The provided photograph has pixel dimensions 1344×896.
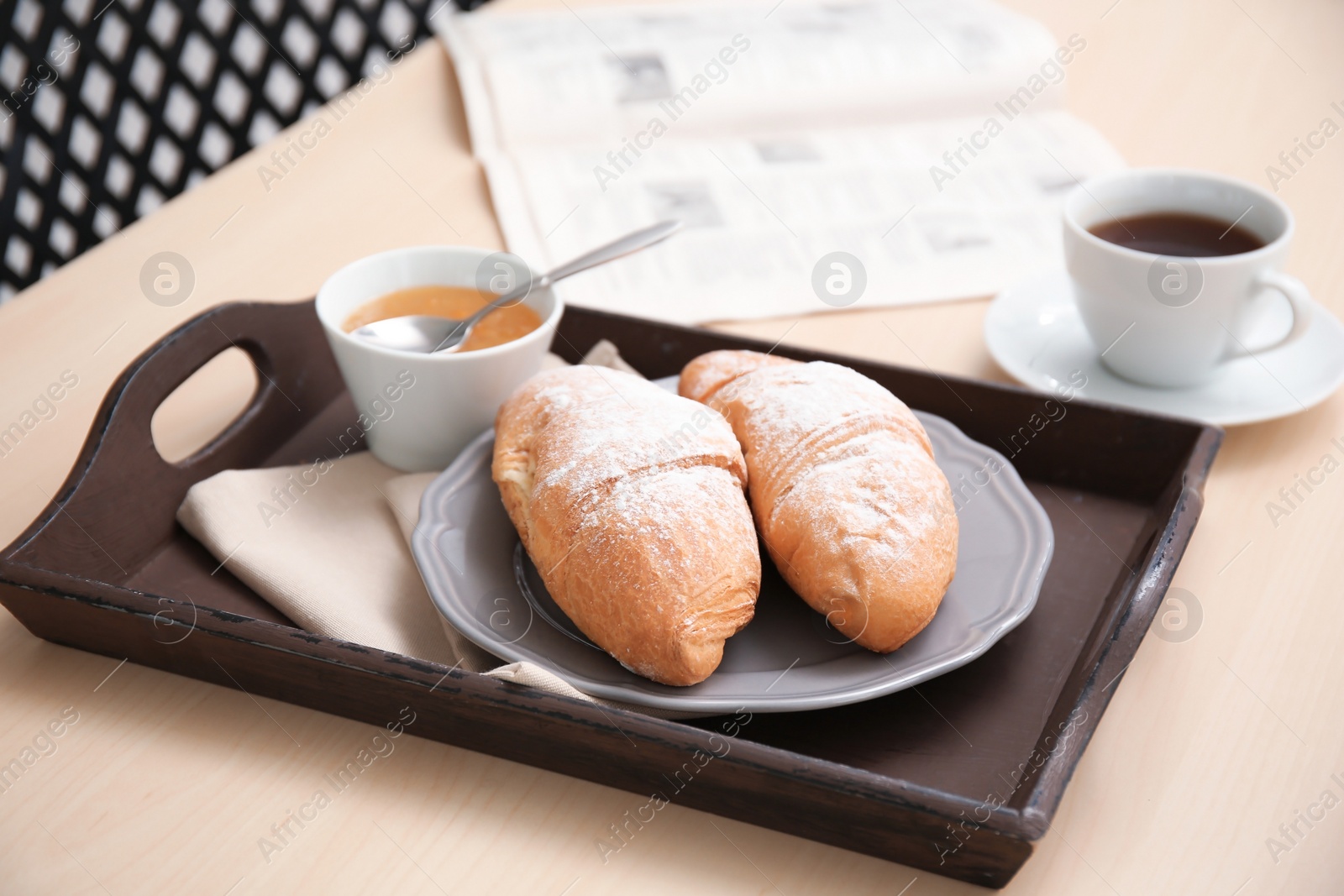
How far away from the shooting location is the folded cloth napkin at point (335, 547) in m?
0.69

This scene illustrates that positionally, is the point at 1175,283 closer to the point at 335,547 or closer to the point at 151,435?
the point at 335,547

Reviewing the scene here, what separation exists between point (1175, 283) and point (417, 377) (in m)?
0.60

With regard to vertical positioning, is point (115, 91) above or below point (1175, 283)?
above

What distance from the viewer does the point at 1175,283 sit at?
879mm

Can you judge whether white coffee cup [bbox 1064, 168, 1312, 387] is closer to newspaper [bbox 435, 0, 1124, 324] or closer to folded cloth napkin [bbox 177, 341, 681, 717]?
newspaper [bbox 435, 0, 1124, 324]

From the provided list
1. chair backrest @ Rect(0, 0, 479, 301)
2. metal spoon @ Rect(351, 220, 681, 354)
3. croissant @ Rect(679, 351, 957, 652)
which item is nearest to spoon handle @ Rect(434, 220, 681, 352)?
metal spoon @ Rect(351, 220, 681, 354)

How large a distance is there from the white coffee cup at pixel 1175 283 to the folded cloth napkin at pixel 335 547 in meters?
0.55

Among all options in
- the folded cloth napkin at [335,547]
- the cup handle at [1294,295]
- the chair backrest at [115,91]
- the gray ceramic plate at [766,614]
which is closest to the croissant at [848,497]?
the gray ceramic plate at [766,614]

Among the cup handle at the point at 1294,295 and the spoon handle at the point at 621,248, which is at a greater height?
the spoon handle at the point at 621,248

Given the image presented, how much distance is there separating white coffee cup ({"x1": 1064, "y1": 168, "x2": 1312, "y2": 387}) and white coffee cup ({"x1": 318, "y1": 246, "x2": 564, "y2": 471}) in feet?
1.51

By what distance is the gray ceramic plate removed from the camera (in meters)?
0.61

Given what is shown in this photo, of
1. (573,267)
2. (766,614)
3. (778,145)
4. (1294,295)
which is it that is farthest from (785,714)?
(778,145)

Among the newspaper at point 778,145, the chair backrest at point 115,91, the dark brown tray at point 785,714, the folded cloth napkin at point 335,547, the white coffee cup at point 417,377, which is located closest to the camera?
the dark brown tray at point 785,714

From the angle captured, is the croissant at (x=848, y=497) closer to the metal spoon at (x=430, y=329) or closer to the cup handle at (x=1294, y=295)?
the metal spoon at (x=430, y=329)
